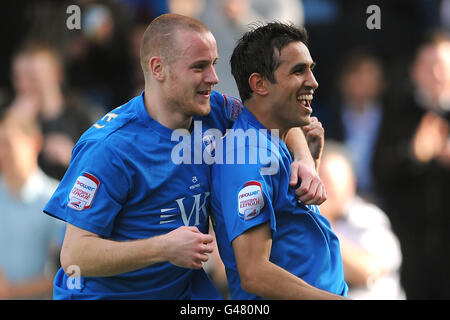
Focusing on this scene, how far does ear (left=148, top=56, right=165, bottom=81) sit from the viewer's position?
3.54m

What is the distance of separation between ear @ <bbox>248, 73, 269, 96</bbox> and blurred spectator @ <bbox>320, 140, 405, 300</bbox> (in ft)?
6.12

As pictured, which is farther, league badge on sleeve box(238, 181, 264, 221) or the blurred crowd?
the blurred crowd

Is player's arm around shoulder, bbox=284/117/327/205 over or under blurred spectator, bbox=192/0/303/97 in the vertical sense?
under

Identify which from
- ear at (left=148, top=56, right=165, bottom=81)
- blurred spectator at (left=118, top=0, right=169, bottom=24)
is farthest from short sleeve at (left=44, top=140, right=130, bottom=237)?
blurred spectator at (left=118, top=0, right=169, bottom=24)

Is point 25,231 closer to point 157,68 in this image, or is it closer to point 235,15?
point 157,68

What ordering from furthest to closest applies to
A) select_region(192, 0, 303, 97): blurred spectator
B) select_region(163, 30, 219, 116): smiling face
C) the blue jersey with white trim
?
1. select_region(192, 0, 303, 97): blurred spectator
2. select_region(163, 30, 219, 116): smiling face
3. the blue jersey with white trim

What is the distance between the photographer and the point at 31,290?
5.08 m

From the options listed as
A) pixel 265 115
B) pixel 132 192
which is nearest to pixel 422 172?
pixel 265 115

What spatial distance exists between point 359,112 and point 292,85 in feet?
11.4

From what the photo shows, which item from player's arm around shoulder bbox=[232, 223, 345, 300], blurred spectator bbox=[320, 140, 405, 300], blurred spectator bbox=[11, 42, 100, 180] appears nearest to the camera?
player's arm around shoulder bbox=[232, 223, 345, 300]

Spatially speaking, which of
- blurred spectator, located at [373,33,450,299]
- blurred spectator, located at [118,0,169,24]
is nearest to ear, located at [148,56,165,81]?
blurred spectator, located at [373,33,450,299]

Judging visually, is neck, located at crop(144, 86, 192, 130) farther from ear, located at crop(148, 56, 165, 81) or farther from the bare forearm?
the bare forearm

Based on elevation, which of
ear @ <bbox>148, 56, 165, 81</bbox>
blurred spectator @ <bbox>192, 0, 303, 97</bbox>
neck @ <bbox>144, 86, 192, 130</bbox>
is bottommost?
neck @ <bbox>144, 86, 192, 130</bbox>

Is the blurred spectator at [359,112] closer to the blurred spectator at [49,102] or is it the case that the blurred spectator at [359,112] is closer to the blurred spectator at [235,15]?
the blurred spectator at [235,15]
